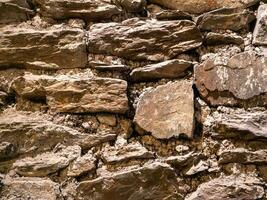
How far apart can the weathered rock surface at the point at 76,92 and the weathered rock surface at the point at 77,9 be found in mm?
326

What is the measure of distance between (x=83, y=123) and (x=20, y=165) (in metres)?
0.31

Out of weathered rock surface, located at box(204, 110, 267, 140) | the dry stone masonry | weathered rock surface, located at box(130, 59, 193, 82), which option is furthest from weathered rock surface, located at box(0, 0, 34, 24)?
weathered rock surface, located at box(204, 110, 267, 140)

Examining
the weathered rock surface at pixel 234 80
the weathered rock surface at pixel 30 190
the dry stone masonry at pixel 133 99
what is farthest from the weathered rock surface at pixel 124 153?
the weathered rock surface at pixel 234 80

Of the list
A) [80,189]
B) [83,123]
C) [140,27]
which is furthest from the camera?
[140,27]

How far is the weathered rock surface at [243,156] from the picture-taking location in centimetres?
160

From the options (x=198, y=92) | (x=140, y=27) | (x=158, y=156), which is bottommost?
(x=158, y=156)

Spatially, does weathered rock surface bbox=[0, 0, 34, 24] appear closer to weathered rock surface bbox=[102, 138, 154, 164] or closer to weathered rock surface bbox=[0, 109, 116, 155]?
weathered rock surface bbox=[0, 109, 116, 155]

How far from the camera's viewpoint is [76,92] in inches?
66.9

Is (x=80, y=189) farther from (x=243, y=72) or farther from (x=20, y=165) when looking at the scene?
(x=243, y=72)

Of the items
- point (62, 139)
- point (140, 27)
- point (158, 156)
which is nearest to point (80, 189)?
point (62, 139)

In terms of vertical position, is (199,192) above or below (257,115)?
below

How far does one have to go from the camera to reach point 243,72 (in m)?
1.73

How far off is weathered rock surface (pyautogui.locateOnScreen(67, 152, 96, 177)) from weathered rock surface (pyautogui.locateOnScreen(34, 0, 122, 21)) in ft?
2.25

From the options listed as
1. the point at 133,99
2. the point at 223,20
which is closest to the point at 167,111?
the point at 133,99
